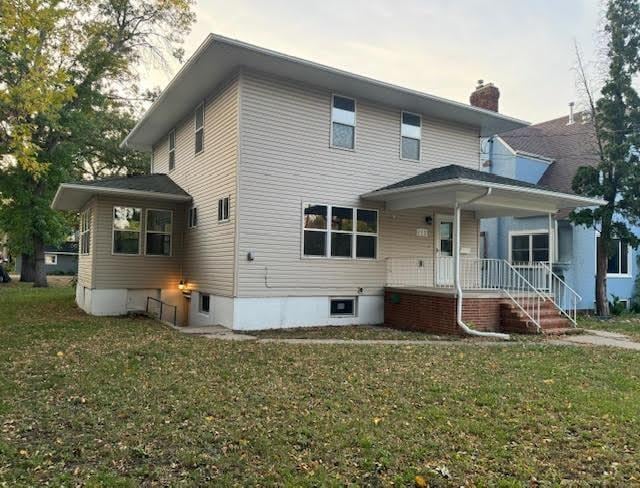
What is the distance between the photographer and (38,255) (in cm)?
2503

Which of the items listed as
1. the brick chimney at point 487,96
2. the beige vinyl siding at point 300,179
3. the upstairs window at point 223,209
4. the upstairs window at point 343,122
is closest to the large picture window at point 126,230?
the upstairs window at point 223,209

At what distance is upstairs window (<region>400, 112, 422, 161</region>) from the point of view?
1319 centimetres

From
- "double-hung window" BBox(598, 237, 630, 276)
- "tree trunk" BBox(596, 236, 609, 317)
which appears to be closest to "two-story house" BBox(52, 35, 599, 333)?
"tree trunk" BBox(596, 236, 609, 317)

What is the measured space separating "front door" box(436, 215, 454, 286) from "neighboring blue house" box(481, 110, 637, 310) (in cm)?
471

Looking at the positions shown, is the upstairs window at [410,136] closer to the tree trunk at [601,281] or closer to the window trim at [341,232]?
the window trim at [341,232]

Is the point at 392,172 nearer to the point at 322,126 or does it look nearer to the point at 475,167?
the point at 322,126

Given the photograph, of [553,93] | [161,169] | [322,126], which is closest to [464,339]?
[322,126]

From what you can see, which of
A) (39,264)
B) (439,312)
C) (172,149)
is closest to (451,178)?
(439,312)

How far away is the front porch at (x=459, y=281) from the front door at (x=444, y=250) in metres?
0.03

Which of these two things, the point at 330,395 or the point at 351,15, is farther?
the point at 351,15

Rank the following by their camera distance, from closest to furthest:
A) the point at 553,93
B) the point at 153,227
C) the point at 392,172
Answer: the point at 392,172 < the point at 153,227 < the point at 553,93

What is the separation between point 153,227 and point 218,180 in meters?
3.16

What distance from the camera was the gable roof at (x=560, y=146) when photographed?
1811 cm

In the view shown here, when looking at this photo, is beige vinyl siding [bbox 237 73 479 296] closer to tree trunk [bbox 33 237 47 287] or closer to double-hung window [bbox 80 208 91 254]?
double-hung window [bbox 80 208 91 254]
